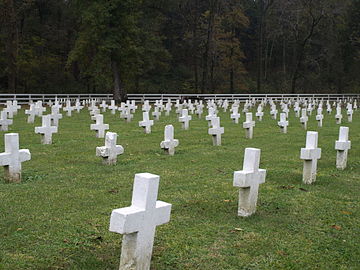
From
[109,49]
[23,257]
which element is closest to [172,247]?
[23,257]

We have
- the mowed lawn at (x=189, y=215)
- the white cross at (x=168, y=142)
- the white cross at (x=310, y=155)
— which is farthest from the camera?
the white cross at (x=168, y=142)

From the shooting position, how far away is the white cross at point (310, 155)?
7.55m

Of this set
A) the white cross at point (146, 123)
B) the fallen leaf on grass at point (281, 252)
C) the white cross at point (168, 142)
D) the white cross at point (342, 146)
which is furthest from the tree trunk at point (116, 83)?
the fallen leaf on grass at point (281, 252)

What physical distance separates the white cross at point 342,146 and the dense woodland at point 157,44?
90.7ft

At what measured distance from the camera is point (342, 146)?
29.5ft

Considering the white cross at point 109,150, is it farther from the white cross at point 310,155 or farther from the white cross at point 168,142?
the white cross at point 310,155

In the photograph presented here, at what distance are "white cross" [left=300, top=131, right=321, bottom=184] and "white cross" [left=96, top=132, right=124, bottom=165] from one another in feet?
11.0

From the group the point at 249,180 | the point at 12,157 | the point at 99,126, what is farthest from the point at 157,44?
the point at 249,180

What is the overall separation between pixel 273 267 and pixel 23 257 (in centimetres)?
222

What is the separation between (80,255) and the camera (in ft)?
15.3

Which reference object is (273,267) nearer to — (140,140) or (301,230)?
(301,230)

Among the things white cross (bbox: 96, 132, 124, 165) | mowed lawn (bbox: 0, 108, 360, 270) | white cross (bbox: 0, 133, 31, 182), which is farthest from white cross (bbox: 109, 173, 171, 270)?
white cross (bbox: 96, 132, 124, 165)

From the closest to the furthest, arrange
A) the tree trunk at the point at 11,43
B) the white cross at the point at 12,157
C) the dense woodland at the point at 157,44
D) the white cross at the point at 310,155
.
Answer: the white cross at the point at 12,157 → the white cross at the point at 310,155 → the dense woodland at the point at 157,44 → the tree trunk at the point at 11,43

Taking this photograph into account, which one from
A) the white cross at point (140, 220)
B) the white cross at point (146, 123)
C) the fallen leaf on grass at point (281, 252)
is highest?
the white cross at point (140, 220)
